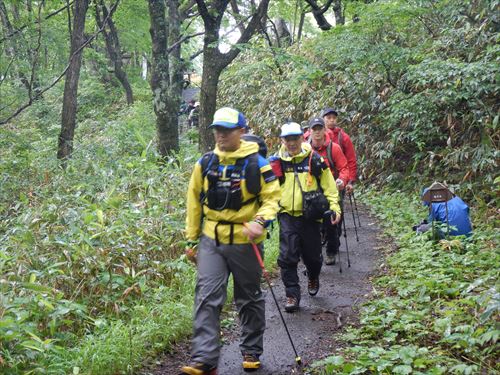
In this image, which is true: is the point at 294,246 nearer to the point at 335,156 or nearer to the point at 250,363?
the point at 250,363

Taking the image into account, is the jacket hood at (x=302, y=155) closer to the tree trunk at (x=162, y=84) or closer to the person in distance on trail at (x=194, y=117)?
the tree trunk at (x=162, y=84)

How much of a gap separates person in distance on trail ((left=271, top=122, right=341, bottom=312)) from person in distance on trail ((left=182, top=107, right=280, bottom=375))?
1.55m

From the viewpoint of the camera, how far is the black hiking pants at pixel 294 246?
5.95 meters

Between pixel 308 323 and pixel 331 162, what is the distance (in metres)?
2.87

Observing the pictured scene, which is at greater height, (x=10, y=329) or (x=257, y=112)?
(x=257, y=112)

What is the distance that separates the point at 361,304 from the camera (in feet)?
19.7

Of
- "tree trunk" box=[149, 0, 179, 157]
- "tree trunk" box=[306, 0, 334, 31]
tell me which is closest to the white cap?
"tree trunk" box=[149, 0, 179, 157]

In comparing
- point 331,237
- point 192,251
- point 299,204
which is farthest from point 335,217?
point 192,251

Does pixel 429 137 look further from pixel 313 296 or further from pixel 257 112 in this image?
pixel 257 112

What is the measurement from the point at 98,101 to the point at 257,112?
1298cm

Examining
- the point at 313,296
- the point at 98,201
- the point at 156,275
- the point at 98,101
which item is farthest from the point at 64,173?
the point at 98,101

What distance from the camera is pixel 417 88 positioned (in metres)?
12.3

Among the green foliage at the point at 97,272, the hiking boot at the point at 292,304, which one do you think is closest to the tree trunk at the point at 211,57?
the green foliage at the point at 97,272

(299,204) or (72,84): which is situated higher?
(72,84)
